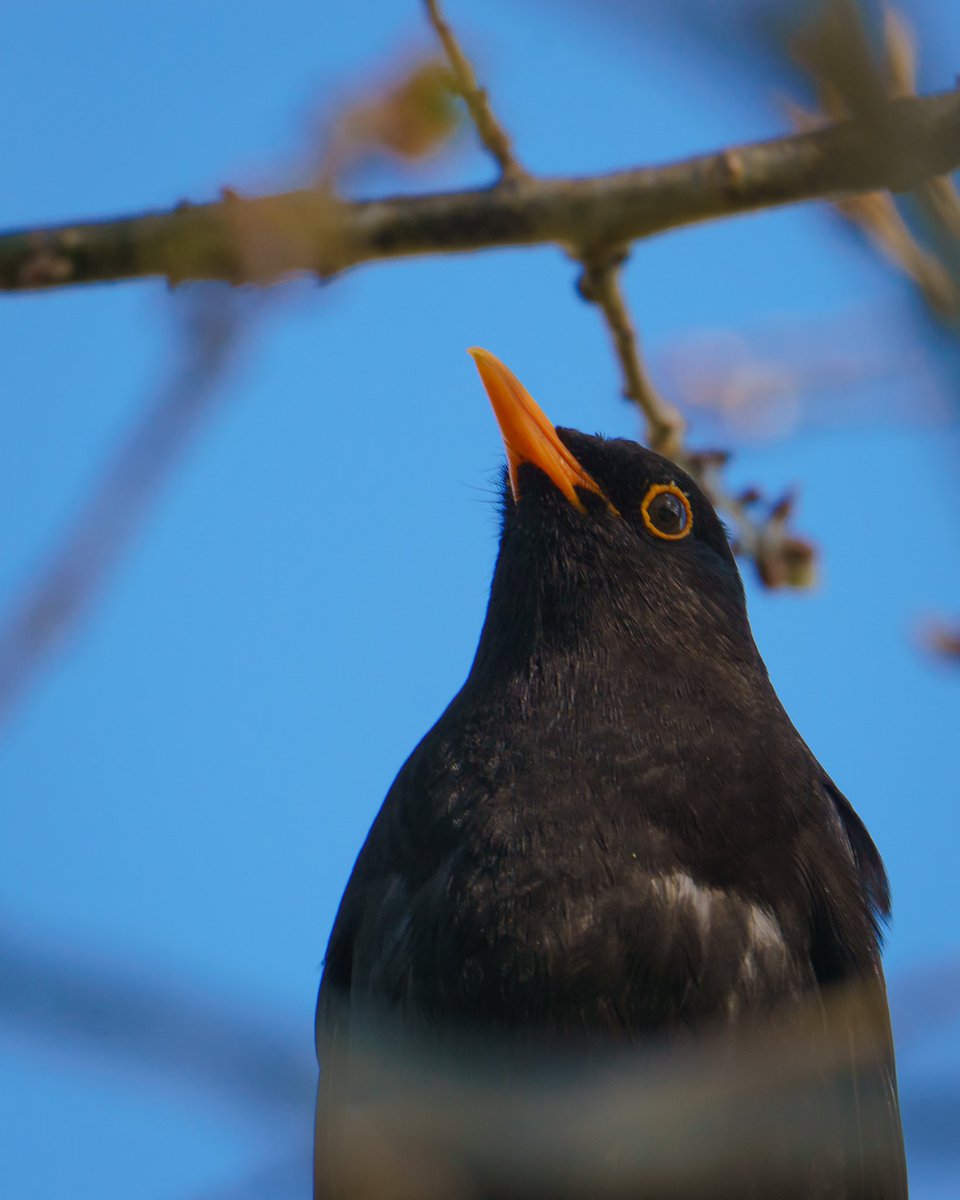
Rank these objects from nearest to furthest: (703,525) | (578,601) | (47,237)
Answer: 1. (47,237)
2. (578,601)
3. (703,525)

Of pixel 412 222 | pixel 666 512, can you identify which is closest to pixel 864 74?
pixel 412 222

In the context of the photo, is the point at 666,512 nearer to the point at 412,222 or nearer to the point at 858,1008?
the point at 412,222

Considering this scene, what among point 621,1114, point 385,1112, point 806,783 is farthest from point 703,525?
point 621,1114

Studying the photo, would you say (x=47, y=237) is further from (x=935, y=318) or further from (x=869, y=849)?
(x=869, y=849)

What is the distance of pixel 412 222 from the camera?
3941 mm

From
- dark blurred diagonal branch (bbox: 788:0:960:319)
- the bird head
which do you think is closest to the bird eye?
the bird head

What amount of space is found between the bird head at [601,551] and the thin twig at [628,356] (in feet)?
0.47

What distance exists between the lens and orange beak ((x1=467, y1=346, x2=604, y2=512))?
507 centimetres

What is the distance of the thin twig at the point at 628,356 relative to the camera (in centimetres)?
432

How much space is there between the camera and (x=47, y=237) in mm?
3744

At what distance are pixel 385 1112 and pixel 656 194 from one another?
244 centimetres

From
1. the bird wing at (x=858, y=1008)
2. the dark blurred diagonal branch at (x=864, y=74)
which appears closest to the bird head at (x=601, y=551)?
the bird wing at (x=858, y=1008)

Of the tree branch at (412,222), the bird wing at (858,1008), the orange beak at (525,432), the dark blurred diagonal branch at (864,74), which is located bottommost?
the dark blurred diagonal branch at (864,74)

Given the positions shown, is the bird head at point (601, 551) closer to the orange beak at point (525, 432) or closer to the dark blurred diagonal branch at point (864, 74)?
the orange beak at point (525, 432)
